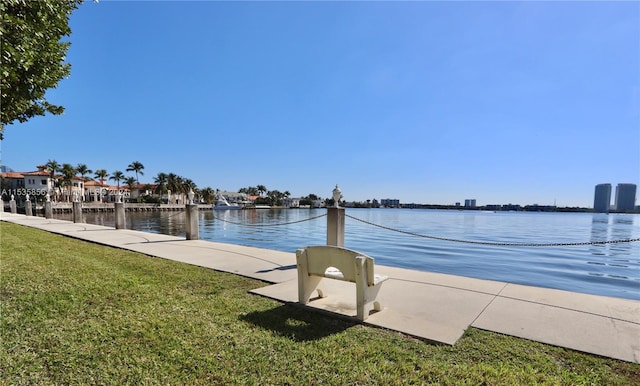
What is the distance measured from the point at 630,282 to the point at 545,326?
904 cm

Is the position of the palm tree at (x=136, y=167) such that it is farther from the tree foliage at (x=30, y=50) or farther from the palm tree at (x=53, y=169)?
the tree foliage at (x=30, y=50)

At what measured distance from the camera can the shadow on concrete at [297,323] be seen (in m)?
3.58

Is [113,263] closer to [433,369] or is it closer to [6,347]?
[6,347]

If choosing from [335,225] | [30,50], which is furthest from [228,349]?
[335,225]

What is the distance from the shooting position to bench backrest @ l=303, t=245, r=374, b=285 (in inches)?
152

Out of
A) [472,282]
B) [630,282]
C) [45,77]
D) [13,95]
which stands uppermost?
[45,77]

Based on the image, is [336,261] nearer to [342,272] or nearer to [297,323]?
[342,272]

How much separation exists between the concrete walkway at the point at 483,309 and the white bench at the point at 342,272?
233mm

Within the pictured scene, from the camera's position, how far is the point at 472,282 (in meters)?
6.02

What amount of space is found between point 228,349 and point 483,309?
3.34 meters

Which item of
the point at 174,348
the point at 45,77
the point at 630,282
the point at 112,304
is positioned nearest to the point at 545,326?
the point at 174,348

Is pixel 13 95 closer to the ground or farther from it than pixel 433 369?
farther from it

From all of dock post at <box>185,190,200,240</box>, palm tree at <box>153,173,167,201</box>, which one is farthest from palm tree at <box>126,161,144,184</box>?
dock post at <box>185,190,200,240</box>

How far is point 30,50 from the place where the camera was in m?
3.72
